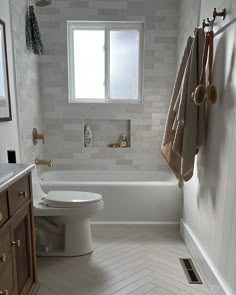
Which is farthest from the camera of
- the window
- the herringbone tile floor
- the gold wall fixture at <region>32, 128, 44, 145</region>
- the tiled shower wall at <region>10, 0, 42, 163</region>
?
the window

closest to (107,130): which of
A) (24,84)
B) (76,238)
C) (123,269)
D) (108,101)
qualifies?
(108,101)

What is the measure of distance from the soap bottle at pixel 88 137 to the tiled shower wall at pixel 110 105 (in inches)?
1.9

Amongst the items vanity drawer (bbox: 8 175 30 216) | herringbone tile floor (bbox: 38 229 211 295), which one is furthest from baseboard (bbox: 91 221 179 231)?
vanity drawer (bbox: 8 175 30 216)

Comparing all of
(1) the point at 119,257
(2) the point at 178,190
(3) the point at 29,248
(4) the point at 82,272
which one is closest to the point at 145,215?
(2) the point at 178,190

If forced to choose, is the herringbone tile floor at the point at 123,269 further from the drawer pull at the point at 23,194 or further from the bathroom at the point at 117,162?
the drawer pull at the point at 23,194

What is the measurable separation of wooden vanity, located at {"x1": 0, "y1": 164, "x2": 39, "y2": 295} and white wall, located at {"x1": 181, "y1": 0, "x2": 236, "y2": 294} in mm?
1132

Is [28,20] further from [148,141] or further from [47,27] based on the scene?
[148,141]

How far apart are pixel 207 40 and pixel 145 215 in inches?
65.5

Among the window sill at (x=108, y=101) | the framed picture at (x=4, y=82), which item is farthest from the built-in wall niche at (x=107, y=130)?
the framed picture at (x=4, y=82)

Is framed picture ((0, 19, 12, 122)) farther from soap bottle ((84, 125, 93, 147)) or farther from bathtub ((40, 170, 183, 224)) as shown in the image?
soap bottle ((84, 125, 93, 147))

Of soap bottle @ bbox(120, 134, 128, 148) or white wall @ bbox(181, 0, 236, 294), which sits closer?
white wall @ bbox(181, 0, 236, 294)

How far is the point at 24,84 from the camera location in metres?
2.44

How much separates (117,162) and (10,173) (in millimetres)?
1936

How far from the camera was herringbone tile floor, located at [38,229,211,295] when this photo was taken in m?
1.71
